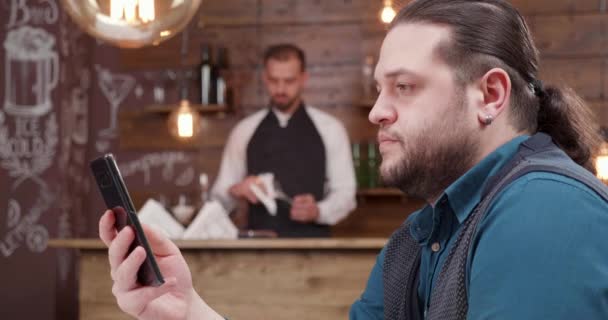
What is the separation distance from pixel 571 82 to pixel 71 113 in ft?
10.6

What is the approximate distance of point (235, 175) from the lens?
4789 mm

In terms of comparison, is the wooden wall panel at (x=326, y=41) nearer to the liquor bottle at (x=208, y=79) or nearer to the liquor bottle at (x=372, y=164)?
the liquor bottle at (x=208, y=79)

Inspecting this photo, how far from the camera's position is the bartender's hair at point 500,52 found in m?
1.23

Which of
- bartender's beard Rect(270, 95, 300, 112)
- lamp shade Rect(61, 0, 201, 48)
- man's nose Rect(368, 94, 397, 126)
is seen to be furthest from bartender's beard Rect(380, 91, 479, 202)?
bartender's beard Rect(270, 95, 300, 112)

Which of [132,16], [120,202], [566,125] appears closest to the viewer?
[120,202]

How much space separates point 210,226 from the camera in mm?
3590

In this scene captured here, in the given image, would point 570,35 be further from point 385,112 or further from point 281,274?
point 385,112

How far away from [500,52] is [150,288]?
652 millimetres

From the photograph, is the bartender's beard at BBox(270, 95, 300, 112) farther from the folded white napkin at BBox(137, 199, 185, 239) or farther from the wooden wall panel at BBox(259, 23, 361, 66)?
the folded white napkin at BBox(137, 199, 185, 239)

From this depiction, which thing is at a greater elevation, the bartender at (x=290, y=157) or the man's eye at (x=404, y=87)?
the man's eye at (x=404, y=87)

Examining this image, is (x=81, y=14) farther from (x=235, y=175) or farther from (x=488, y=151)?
(x=235, y=175)

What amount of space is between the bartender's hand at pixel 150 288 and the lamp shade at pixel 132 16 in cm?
113

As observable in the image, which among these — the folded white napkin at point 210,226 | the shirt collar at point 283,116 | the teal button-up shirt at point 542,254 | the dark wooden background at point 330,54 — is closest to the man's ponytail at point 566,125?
the teal button-up shirt at point 542,254

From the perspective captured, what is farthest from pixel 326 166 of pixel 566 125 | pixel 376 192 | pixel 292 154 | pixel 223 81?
pixel 566 125
